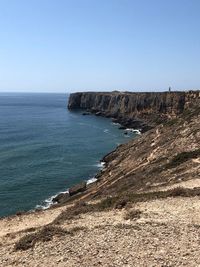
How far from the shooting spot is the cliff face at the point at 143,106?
11981 centimetres

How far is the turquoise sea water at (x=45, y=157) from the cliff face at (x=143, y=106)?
39.4ft

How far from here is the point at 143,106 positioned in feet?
460

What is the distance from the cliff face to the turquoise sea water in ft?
39.4

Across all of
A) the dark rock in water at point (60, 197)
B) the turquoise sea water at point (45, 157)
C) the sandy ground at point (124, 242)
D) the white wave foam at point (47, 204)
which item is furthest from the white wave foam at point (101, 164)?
the sandy ground at point (124, 242)

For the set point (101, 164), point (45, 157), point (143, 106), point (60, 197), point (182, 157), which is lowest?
point (60, 197)

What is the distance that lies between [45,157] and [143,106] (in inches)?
2723

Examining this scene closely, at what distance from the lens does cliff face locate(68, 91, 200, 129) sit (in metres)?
120

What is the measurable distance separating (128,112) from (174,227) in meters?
126

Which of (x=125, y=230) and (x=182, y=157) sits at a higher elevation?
(x=182, y=157)

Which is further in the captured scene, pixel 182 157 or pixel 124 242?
pixel 182 157

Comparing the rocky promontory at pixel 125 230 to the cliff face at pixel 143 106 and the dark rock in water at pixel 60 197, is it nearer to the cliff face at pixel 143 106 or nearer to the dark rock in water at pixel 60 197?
the dark rock in water at pixel 60 197

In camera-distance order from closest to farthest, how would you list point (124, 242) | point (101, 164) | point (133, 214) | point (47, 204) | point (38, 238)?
point (124, 242), point (38, 238), point (133, 214), point (47, 204), point (101, 164)

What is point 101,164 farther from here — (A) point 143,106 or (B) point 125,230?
(A) point 143,106

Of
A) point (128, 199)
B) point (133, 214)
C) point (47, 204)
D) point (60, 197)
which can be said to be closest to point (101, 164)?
point (60, 197)
